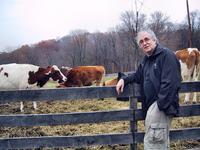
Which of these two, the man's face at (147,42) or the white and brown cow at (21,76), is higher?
the man's face at (147,42)

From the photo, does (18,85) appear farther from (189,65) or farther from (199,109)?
(199,109)

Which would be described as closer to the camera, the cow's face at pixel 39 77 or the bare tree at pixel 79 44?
the cow's face at pixel 39 77

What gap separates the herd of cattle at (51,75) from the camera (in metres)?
12.4

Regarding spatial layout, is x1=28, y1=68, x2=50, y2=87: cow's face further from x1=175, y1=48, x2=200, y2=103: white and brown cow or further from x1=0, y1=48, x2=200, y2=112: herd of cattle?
x1=175, y1=48, x2=200, y2=103: white and brown cow

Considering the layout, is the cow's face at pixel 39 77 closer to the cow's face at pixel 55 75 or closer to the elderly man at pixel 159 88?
the cow's face at pixel 55 75

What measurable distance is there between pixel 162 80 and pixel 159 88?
0.44 feet

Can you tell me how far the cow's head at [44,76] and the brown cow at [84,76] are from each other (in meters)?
1.30

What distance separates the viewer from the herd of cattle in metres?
12.4

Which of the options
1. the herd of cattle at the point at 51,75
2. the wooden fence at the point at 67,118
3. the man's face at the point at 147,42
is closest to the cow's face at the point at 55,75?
the herd of cattle at the point at 51,75

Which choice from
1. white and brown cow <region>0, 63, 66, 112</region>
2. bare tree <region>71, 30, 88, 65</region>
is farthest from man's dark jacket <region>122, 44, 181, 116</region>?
bare tree <region>71, 30, 88, 65</region>

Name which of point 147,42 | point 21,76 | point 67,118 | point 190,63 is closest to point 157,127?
point 147,42

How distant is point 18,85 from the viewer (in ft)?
47.4

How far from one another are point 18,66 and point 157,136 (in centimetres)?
1071

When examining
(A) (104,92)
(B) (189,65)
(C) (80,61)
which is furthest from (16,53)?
(A) (104,92)
